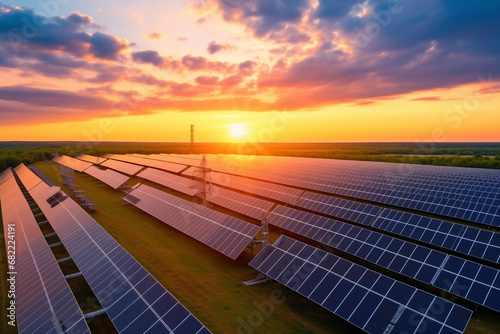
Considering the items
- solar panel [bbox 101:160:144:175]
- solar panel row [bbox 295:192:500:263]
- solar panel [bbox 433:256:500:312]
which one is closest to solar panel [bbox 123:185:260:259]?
solar panel row [bbox 295:192:500:263]

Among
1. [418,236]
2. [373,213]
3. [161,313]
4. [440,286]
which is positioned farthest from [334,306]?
[373,213]

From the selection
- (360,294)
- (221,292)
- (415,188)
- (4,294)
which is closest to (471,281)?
(360,294)

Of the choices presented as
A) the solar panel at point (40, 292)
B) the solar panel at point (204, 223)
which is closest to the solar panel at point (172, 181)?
the solar panel at point (204, 223)

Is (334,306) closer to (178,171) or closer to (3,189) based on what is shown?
(178,171)

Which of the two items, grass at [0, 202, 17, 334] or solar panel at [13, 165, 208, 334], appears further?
grass at [0, 202, 17, 334]

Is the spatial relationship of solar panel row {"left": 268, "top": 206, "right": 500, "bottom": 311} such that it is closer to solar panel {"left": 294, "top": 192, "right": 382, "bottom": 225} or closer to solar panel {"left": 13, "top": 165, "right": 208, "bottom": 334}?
solar panel {"left": 294, "top": 192, "right": 382, "bottom": 225}

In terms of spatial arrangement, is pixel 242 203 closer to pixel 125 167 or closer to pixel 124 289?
pixel 124 289
